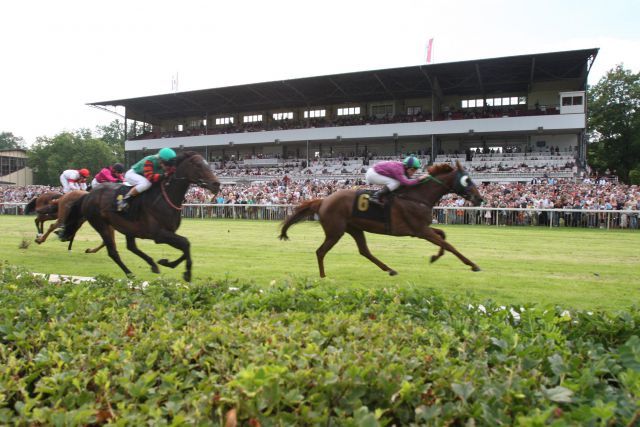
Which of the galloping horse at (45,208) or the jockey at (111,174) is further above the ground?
the jockey at (111,174)

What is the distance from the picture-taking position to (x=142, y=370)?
2604mm

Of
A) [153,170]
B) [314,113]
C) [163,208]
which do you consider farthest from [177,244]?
[314,113]

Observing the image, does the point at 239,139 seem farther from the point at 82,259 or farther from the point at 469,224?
the point at 82,259

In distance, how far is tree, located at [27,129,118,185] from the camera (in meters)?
68.6

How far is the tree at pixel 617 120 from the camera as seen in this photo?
47.5 metres

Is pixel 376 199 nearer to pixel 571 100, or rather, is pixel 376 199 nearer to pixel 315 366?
pixel 315 366

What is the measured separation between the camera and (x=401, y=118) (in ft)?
135

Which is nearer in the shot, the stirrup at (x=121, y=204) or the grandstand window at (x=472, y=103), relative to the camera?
the stirrup at (x=121, y=204)

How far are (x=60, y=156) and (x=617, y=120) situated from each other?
72.1 metres

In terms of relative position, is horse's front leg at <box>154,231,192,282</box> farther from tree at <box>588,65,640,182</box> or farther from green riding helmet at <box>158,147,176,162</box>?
tree at <box>588,65,640,182</box>

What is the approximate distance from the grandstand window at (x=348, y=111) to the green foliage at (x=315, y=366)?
1729 inches


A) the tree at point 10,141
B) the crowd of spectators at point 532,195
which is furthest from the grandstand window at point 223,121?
the tree at point 10,141

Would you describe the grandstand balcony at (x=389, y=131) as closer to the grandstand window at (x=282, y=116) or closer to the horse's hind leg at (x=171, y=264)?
the grandstand window at (x=282, y=116)

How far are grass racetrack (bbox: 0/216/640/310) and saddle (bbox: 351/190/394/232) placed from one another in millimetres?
913
